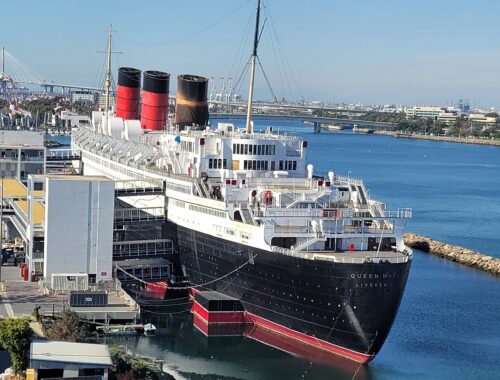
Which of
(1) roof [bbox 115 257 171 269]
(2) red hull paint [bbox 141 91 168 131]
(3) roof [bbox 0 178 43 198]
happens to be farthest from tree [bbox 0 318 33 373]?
(2) red hull paint [bbox 141 91 168 131]

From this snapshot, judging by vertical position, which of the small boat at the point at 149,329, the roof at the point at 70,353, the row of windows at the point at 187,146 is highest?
the row of windows at the point at 187,146

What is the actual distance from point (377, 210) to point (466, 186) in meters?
45.9

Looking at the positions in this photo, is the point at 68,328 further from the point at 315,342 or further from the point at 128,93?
the point at 128,93

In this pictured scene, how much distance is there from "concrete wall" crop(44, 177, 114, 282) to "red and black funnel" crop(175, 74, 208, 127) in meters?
8.20

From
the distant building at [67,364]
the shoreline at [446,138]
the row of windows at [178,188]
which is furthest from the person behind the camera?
the shoreline at [446,138]

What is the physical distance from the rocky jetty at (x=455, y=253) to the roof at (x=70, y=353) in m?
20.4

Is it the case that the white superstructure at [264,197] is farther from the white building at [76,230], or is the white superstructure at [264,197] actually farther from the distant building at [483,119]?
the distant building at [483,119]

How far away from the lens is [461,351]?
859 inches

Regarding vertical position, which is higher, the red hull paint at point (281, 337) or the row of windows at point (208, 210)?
the row of windows at point (208, 210)

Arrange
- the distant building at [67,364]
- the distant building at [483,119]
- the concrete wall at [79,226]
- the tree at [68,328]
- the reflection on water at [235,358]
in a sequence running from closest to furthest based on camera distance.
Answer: the distant building at [67,364] < the tree at [68,328] < the reflection on water at [235,358] < the concrete wall at [79,226] < the distant building at [483,119]

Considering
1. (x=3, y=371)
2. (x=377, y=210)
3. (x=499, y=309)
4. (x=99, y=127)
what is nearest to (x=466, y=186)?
(x=99, y=127)

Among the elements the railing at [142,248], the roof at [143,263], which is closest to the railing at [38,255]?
the roof at [143,263]

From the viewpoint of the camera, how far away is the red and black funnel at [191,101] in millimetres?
30969

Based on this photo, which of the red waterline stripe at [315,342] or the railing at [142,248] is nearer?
A: the red waterline stripe at [315,342]
